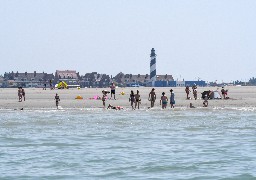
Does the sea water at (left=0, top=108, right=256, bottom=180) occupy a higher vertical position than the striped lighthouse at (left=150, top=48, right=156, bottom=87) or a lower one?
lower

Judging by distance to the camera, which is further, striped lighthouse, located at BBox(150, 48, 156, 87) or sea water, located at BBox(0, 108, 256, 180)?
striped lighthouse, located at BBox(150, 48, 156, 87)

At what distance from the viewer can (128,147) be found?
68.2ft

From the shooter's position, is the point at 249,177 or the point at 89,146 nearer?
the point at 249,177

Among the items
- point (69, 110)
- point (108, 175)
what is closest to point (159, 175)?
point (108, 175)

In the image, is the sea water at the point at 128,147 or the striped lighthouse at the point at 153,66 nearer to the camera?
the sea water at the point at 128,147

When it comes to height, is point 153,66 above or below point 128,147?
A: above

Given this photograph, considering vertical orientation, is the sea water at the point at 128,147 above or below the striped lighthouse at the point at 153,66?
below

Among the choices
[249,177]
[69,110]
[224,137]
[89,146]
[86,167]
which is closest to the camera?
[249,177]

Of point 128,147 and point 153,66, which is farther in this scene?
point 153,66

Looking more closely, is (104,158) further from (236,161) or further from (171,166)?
(236,161)

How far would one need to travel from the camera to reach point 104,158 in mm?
18156

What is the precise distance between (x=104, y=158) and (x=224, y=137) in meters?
6.96

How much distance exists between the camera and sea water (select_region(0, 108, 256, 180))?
15969 mm

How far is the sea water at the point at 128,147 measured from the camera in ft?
52.4
